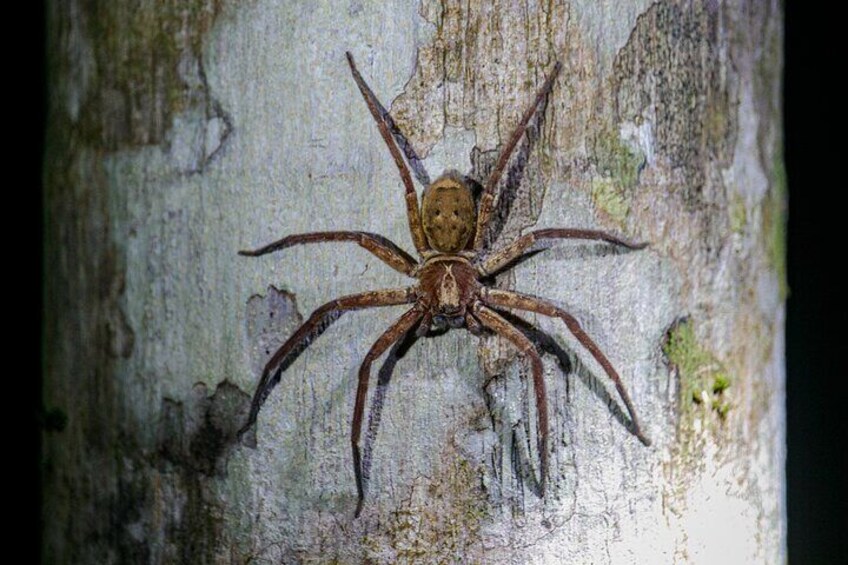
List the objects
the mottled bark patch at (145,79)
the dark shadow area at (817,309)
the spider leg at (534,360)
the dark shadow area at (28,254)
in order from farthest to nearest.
Result: the dark shadow area at (28,254), the dark shadow area at (817,309), the mottled bark patch at (145,79), the spider leg at (534,360)

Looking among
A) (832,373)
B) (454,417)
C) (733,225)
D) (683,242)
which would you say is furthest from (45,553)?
(832,373)

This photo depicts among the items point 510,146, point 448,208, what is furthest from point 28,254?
point 510,146

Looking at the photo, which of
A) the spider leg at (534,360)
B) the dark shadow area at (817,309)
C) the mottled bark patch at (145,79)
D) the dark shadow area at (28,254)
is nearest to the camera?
the spider leg at (534,360)

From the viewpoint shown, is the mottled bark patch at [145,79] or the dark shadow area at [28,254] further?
the dark shadow area at [28,254]

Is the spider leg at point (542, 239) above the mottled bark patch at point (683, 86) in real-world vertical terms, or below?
below

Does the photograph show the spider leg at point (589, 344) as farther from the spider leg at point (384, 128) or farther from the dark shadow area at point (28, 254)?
the dark shadow area at point (28, 254)

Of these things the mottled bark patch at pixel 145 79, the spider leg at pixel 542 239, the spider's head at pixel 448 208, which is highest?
the mottled bark patch at pixel 145 79

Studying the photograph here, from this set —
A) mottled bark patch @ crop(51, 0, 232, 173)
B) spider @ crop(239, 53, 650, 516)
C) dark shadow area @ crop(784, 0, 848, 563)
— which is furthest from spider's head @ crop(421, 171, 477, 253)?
dark shadow area @ crop(784, 0, 848, 563)

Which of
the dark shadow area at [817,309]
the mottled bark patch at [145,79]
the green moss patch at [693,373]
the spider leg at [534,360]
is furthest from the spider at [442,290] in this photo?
the dark shadow area at [817,309]

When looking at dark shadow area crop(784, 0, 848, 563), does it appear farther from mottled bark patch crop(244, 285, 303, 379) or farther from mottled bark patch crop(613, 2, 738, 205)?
mottled bark patch crop(244, 285, 303, 379)
